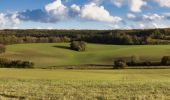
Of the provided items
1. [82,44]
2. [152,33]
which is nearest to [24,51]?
[82,44]

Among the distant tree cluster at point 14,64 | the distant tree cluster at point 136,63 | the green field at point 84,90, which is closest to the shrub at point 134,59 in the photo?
the distant tree cluster at point 136,63

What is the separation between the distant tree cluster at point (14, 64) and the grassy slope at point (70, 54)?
5240mm

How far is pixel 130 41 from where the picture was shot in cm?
13325

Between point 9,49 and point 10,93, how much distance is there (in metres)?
92.9

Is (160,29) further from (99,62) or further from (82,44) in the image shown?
(99,62)

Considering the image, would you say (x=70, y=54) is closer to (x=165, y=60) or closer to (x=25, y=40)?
(x=165, y=60)

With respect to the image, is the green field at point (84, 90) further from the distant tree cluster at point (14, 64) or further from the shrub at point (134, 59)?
the shrub at point (134, 59)

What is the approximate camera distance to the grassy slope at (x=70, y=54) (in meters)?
99.8

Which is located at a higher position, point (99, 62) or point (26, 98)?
point (26, 98)

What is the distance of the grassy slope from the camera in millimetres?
99750

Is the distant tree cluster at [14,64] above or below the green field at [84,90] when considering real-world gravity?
below

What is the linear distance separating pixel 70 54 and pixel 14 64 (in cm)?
2620

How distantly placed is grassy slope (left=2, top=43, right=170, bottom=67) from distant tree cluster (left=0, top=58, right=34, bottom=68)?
5.24m

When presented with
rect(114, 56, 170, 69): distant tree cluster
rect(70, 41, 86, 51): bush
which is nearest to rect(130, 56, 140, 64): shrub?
rect(114, 56, 170, 69): distant tree cluster
